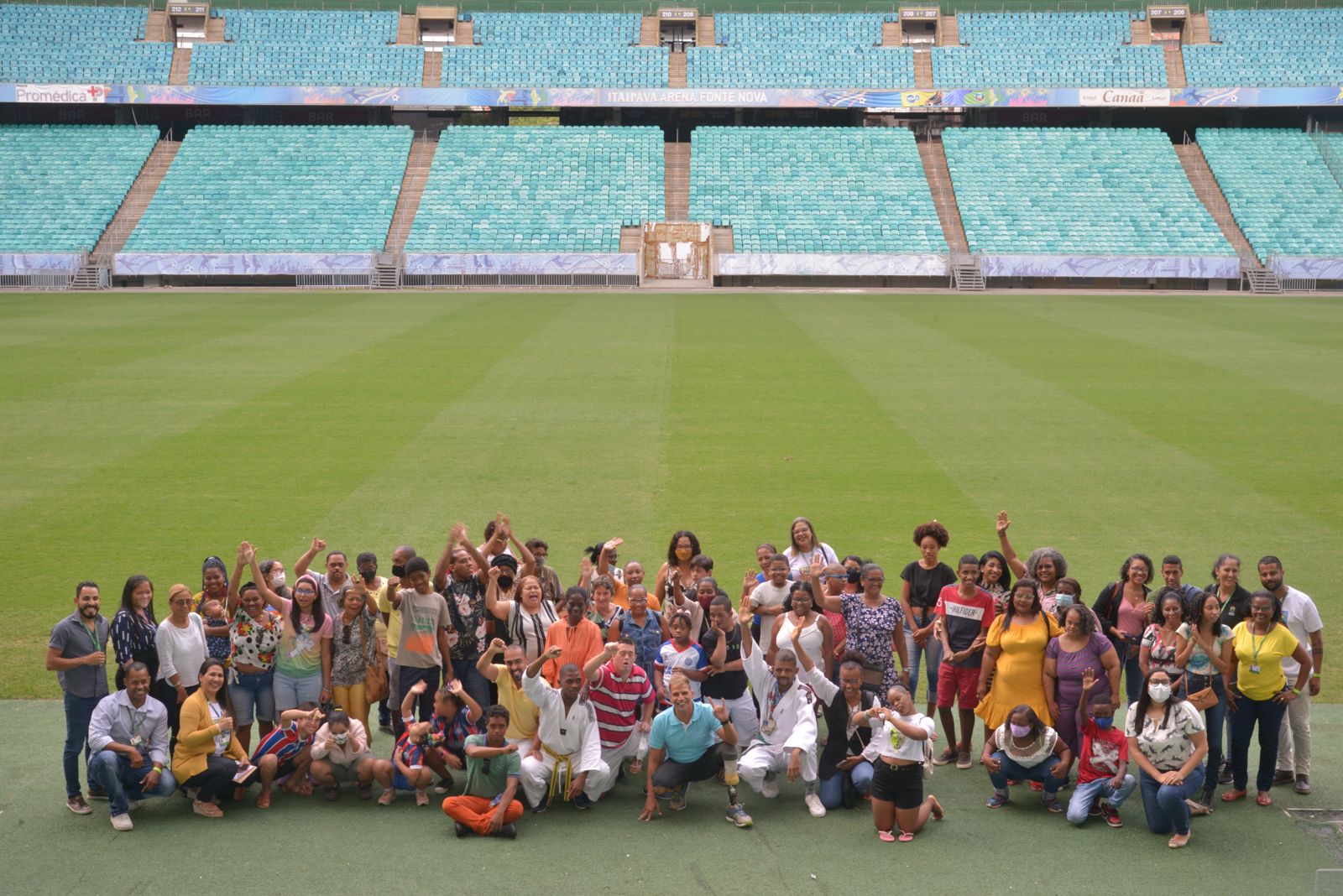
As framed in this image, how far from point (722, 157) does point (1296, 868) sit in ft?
175

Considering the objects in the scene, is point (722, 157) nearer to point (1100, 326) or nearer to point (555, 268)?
point (555, 268)

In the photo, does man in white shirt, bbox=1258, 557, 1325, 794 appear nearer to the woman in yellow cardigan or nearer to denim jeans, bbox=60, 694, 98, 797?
the woman in yellow cardigan

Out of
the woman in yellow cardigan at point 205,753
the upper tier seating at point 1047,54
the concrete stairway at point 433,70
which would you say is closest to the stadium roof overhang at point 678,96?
the upper tier seating at point 1047,54

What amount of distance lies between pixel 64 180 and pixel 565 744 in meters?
54.8

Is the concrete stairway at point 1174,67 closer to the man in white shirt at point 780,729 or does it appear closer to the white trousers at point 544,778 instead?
the man in white shirt at point 780,729

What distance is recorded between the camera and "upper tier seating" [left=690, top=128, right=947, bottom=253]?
51.7m

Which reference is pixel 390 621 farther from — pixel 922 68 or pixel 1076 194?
pixel 922 68

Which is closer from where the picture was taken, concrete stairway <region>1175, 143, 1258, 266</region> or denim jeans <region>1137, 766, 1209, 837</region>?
denim jeans <region>1137, 766, 1209, 837</region>

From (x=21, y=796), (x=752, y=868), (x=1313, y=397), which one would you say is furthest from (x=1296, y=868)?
(x=1313, y=397)

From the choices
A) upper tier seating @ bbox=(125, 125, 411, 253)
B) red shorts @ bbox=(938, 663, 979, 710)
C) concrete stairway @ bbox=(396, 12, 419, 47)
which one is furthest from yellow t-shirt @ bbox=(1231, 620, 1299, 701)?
concrete stairway @ bbox=(396, 12, 419, 47)

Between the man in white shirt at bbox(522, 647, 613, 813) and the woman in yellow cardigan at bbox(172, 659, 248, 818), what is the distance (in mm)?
1970

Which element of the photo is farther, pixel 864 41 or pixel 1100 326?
pixel 864 41

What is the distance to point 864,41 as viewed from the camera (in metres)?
65.0

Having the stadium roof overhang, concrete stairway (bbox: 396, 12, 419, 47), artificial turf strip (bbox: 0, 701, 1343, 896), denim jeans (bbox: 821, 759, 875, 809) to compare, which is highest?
concrete stairway (bbox: 396, 12, 419, 47)
